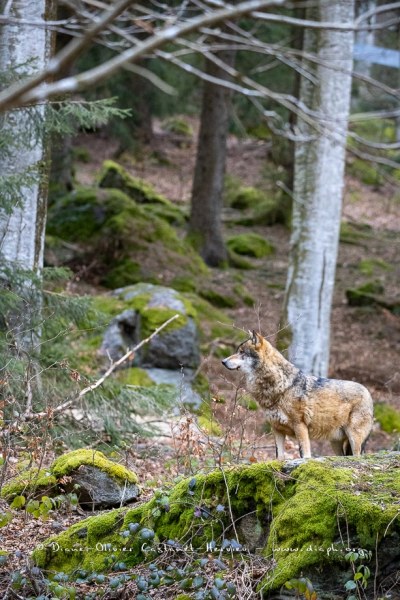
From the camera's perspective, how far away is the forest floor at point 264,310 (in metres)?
7.51

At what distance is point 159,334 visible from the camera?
1395cm

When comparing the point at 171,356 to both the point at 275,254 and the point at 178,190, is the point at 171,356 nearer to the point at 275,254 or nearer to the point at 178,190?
the point at 275,254

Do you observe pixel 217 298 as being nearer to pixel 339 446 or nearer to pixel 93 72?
pixel 339 446

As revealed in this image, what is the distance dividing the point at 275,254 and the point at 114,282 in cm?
805

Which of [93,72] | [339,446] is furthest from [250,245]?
[93,72]

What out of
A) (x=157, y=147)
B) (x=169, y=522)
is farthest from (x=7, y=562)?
(x=157, y=147)

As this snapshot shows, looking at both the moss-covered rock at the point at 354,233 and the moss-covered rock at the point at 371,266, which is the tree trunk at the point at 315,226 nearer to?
the moss-covered rock at the point at 371,266

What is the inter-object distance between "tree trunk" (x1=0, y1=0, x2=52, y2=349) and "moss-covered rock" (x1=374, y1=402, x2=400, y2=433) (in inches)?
264

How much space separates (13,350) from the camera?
861 cm

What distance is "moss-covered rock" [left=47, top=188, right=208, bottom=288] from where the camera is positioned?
60.9 feet

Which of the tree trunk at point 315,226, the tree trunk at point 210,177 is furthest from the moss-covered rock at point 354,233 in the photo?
the tree trunk at point 315,226

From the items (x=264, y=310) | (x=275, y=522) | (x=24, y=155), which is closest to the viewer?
(x=275, y=522)

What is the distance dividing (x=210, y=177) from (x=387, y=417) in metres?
10.4

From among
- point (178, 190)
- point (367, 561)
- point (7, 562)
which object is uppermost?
point (178, 190)
